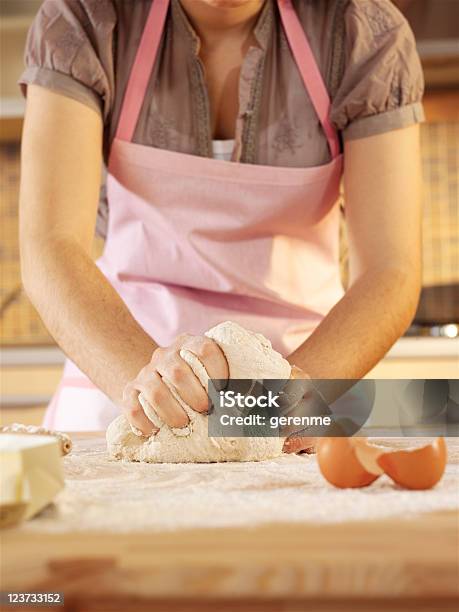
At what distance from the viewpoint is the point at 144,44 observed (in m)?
1.09

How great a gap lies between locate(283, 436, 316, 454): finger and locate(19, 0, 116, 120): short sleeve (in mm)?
514

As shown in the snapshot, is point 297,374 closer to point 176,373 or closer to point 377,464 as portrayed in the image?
point 176,373

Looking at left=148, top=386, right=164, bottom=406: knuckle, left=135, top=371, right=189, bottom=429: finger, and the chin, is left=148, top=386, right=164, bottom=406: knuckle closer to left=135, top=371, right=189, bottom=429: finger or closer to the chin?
left=135, top=371, right=189, bottom=429: finger

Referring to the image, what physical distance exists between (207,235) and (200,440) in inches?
17.9

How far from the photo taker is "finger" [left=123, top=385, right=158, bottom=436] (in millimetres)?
721

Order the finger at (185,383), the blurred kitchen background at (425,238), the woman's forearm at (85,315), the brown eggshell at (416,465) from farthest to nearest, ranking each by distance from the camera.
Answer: the blurred kitchen background at (425,238)
the woman's forearm at (85,315)
the finger at (185,383)
the brown eggshell at (416,465)

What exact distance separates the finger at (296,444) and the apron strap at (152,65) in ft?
1.56

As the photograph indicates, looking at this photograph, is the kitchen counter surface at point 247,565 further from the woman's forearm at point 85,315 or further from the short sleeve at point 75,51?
the short sleeve at point 75,51

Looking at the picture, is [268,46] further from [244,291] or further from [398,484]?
[398,484]

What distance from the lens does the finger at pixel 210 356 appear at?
71 cm

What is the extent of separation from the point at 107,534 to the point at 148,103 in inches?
30.6

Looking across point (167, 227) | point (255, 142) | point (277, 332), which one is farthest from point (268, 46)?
point (277, 332)

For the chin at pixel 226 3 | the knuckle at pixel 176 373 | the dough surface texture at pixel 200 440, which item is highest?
the chin at pixel 226 3

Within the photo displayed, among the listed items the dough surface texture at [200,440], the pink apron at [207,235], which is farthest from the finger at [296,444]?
the pink apron at [207,235]
